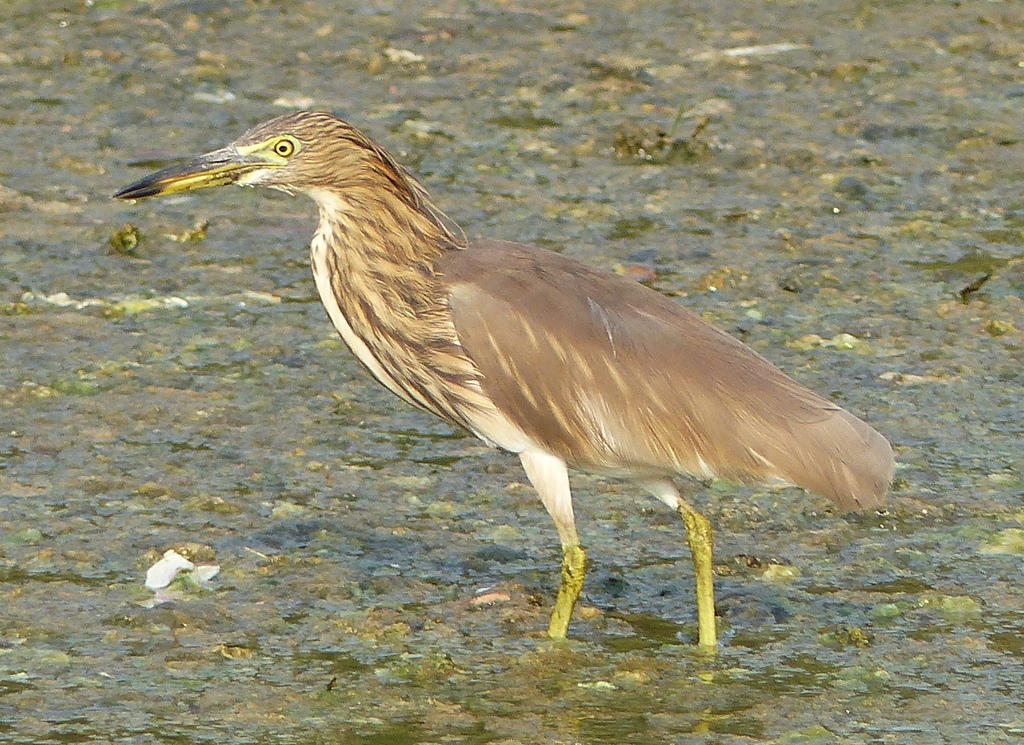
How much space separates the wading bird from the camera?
15.0ft

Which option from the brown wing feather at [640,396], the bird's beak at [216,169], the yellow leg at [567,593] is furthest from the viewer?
the bird's beak at [216,169]

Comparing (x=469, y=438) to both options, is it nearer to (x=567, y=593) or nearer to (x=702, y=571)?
(x=567, y=593)

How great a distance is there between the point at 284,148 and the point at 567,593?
4.64 feet

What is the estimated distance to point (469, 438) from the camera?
238 inches

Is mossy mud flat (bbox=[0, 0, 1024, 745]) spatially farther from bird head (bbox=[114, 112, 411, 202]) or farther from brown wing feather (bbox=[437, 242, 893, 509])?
bird head (bbox=[114, 112, 411, 202])

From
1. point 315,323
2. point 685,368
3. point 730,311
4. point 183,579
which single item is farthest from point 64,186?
point 685,368

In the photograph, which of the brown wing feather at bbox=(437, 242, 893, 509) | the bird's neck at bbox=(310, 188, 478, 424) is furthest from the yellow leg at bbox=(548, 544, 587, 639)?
the bird's neck at bbox=(310, 188, 478, 424)

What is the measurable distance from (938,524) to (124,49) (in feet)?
19.3

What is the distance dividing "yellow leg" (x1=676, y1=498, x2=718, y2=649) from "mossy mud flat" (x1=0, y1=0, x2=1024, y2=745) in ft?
0.23

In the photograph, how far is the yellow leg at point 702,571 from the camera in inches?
181

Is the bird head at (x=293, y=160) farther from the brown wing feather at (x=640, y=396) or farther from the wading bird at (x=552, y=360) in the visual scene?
the brown wing feather at (x=640, y=396)

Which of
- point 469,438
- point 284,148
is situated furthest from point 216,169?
point 469,438

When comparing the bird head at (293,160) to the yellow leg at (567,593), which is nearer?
the yellow leg at (567,593)

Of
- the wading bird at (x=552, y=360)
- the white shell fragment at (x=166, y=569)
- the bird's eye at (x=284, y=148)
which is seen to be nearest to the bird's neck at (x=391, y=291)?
the wading bird at (x=552, y=360)
